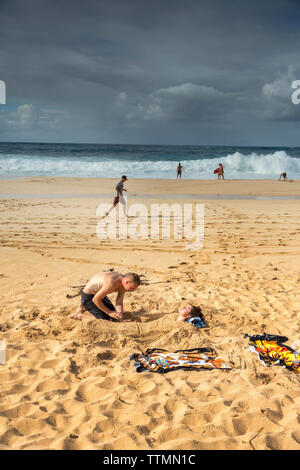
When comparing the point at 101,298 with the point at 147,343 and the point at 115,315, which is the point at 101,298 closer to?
the point at 115,315

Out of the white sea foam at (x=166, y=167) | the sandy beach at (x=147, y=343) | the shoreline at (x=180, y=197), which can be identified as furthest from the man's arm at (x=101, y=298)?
the white sea foam at (x=166, y=167)

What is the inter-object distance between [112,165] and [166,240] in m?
32.6

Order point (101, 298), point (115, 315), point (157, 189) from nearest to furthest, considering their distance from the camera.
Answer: point (101, 298) < point (115, 315) < point (157, 189)

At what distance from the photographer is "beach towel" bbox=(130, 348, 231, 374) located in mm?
3912

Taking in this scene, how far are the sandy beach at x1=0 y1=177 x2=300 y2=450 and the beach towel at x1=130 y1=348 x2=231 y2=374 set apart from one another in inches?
3.7

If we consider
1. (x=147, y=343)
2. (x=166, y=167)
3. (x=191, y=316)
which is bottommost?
(x=147, y=343)

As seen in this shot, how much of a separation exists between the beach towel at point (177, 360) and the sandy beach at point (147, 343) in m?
0.10

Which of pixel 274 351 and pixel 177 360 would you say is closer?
pixel 177 360

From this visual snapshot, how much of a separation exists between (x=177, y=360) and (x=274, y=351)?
1203mm

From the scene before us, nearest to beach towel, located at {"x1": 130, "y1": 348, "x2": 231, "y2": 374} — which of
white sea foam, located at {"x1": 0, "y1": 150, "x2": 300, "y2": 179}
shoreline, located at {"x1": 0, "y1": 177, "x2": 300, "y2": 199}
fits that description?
shoreline, located at {"x1": 0, "y1": 177, "x2": 300, "y2": 199}

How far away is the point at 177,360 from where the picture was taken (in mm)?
4062

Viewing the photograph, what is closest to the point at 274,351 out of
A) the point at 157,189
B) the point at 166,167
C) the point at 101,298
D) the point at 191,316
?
the point at 191,316

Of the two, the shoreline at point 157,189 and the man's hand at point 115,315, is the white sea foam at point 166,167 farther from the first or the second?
the man's hand at point 115,315
